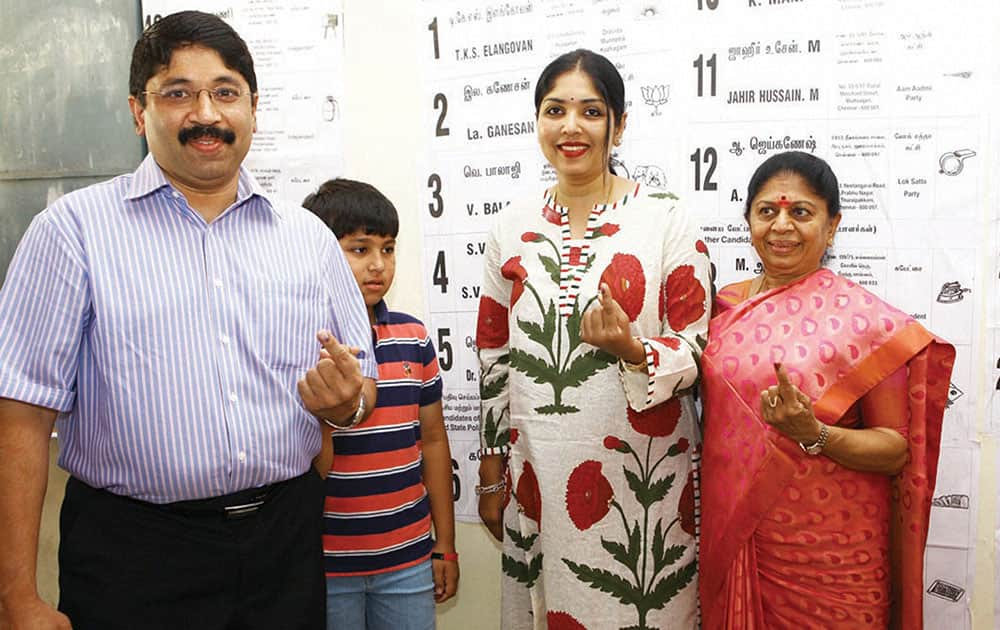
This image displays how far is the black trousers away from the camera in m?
1.26

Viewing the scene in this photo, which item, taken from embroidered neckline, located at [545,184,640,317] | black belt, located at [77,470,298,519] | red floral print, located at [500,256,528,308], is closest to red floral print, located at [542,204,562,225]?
embroidered neckline, located at [545,184,640,317]

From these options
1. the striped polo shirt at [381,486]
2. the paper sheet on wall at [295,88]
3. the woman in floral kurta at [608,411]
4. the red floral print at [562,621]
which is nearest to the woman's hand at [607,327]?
the woman in floral kurta at [608,411]

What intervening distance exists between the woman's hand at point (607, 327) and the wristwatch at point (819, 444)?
0.37 meters

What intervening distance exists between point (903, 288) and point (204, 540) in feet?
5.36

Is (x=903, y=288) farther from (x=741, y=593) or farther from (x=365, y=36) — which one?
(x=365, y=36)

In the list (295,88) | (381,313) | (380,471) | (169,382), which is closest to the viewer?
(169,382)

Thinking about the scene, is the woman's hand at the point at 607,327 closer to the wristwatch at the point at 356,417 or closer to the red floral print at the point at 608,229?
the red floral print at the point at 608,229

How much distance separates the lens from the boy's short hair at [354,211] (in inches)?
68.0

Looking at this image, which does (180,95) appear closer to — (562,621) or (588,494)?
(588,494)

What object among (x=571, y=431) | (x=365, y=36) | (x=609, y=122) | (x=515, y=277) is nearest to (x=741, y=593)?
(x=571, y=431)

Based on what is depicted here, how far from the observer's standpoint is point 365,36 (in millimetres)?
2281

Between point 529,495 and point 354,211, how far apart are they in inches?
29.8

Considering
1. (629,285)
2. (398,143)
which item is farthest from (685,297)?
(398,143)

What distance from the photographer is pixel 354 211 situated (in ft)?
5.66
